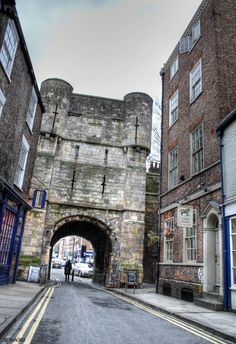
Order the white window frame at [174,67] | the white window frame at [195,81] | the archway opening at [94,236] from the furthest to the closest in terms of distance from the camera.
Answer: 1. the archway opening at [94,236]
2. the white window frame at [174,67]
3. the white window frame at [195,81]

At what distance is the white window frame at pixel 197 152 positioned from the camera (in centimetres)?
1369

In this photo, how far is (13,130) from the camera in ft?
42.5

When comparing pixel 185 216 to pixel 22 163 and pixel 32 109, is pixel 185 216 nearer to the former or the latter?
pixel 22 163

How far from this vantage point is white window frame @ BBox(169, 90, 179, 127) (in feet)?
57.6

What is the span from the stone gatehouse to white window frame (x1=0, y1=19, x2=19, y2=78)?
32.3 ft

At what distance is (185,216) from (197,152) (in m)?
3.16

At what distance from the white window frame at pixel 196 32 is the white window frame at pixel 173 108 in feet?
9.29

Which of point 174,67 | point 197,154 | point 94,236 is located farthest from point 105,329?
point 94,236

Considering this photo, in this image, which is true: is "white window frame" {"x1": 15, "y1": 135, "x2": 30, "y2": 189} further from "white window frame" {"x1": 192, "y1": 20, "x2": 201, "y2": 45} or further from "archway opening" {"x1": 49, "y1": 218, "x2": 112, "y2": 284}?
"white window frame" {"x1": 192, "y1": 20, "x2": 201, "y2": 45}

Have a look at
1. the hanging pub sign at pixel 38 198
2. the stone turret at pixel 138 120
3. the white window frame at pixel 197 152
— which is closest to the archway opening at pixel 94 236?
the hanging pub sign at pixel 38 198

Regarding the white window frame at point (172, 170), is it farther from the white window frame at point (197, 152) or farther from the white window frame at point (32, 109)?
the white window frame at point (32, 109)

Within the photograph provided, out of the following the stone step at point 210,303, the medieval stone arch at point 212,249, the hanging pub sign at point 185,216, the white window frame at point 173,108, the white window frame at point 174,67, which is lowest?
the stone step at point 210,303

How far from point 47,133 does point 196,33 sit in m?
11.5

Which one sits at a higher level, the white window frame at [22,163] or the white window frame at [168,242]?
the white window frame at [22,163]
